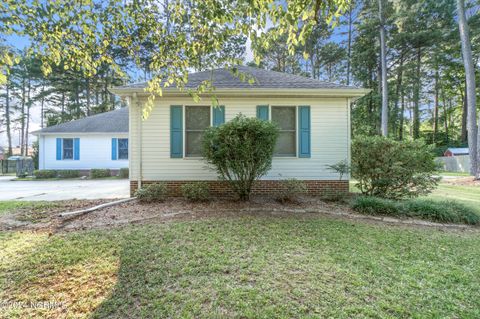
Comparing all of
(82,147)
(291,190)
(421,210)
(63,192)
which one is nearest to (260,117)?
(291,190)

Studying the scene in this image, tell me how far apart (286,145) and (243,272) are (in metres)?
4.97

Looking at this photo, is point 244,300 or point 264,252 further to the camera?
point 264,252

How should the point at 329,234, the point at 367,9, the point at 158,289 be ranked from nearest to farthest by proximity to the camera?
the point at 158,289, the point at 329,234, the point at 367,9

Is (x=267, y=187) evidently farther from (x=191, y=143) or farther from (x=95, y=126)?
(x=95, y=126)

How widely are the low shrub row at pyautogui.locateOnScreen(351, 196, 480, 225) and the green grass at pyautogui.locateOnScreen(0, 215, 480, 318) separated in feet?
2.80

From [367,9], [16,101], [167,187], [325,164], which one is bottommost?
[167,187]

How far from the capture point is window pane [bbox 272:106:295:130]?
707 cm

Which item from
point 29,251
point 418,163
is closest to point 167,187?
point 29,251

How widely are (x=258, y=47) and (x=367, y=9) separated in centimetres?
2021

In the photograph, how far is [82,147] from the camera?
14703mm

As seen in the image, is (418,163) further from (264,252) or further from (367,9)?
(367,9)

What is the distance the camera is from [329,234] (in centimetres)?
390

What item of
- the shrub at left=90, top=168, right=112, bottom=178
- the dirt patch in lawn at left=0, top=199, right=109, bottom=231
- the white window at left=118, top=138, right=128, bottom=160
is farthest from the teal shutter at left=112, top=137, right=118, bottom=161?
the dirt patch in lawn at left=0, top=199, right=109, bottom=231

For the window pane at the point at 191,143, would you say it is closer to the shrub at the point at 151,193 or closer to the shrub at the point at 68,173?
the shrub at the point at 151,193
